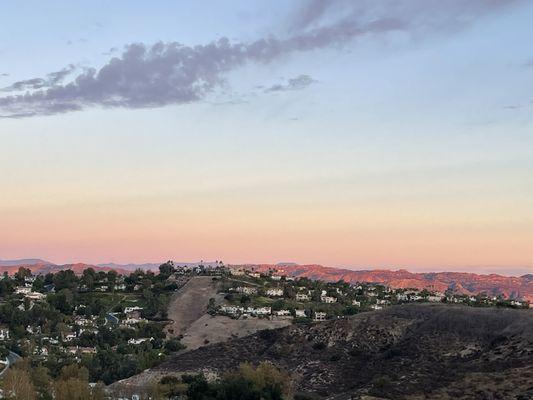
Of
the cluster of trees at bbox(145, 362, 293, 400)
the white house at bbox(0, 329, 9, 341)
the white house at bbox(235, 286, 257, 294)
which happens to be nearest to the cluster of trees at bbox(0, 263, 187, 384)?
the white house at bbox(0, 329, 9, 341)

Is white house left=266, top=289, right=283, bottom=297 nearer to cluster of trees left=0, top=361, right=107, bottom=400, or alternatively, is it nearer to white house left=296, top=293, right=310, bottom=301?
white house left=296, top=293, right=310, bottom=301

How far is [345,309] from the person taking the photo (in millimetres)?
158375

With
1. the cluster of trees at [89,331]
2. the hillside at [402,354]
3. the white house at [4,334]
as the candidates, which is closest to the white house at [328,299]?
the cluster of trees at [89,331]

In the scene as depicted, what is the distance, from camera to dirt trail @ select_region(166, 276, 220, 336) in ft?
522

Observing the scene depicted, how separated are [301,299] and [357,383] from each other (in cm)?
10861

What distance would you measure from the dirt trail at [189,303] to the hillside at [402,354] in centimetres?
5427

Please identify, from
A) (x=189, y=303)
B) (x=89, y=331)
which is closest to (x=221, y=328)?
(x=89, y=331)

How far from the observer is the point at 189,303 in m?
176

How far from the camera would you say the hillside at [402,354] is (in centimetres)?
6719

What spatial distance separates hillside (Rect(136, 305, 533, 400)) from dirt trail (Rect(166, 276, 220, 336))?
54.3 metres

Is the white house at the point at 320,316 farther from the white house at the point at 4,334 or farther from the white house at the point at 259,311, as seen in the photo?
the white house at the point at 4,334

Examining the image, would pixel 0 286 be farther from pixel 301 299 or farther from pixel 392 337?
pixel 392 337

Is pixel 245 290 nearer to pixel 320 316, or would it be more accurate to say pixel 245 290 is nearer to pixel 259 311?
pixel 259 311

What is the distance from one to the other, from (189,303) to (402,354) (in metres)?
97.7
